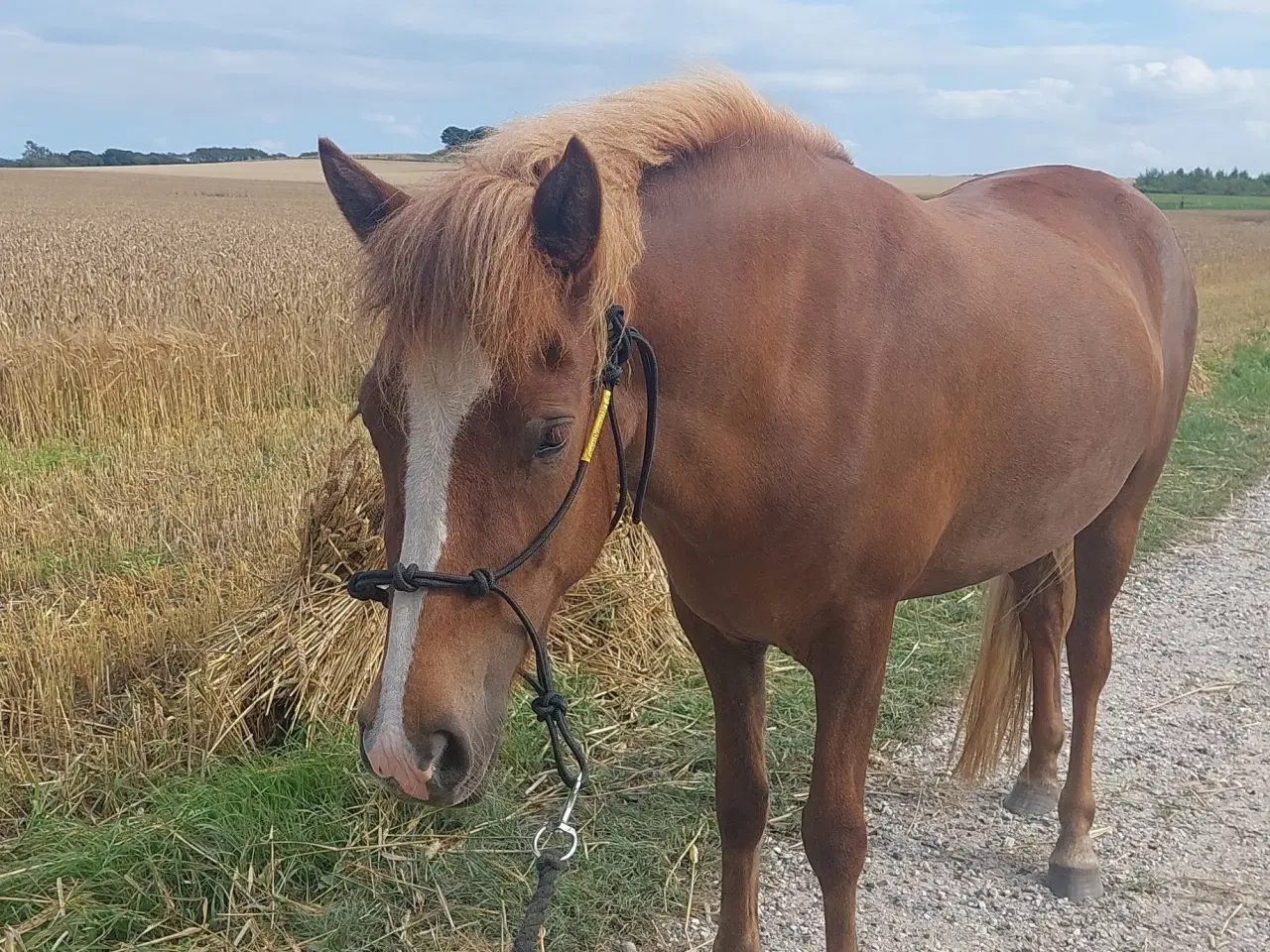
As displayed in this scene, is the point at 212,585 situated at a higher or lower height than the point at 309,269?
lower

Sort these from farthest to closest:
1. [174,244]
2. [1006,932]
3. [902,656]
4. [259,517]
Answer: [174,244] → [259,517] → [902,656] → [1006,932]

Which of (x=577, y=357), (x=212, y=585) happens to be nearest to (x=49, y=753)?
(x=212, y=585)

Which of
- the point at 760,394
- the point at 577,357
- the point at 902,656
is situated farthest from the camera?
the point at 902,656

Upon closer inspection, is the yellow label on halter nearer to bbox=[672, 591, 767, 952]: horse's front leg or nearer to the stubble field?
the stubble field

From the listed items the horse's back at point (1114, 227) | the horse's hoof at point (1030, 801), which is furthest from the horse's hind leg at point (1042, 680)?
the horse's back at point (1114, 227)

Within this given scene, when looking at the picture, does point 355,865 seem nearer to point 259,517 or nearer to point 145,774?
point 145,774

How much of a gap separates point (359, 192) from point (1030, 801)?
347 centimetres

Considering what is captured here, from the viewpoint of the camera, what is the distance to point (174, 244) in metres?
17.4

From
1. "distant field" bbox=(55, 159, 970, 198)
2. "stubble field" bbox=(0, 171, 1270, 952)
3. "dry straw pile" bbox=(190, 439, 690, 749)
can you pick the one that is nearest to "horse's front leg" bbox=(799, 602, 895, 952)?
"stubble field" bbox=(0, 171, 1270, 952)

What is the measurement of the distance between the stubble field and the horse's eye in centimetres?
51

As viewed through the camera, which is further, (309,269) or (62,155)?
(62,155)

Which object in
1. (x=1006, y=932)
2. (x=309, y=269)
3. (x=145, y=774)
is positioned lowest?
(x=1006, y=932)

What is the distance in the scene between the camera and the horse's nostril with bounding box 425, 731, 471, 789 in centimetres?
174

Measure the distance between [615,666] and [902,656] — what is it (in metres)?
1.46
